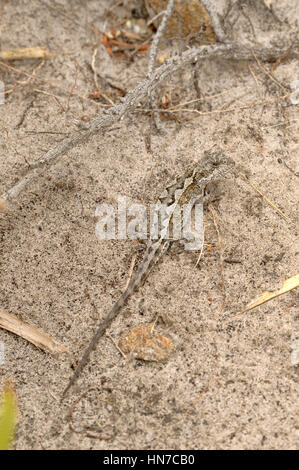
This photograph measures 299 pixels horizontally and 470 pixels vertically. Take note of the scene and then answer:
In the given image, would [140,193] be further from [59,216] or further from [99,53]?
[99,53]

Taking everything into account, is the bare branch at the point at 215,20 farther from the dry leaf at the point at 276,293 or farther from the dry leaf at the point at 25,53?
the dry leaf at the point at 276,293

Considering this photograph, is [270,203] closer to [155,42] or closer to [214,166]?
[214,166]

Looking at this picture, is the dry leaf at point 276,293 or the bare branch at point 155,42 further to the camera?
the bare branch at point 155,42

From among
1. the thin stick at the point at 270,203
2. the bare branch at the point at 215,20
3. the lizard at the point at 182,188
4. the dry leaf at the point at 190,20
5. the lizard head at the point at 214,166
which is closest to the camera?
the lizard at the point at 182,188

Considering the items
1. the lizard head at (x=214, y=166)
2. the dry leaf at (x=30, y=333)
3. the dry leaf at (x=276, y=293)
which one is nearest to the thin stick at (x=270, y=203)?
the lizard head at (x=214, y=166)

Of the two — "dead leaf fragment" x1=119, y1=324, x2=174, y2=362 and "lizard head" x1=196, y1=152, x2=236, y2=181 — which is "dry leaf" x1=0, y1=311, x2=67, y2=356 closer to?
"dead leaf fragment" x1=119, y1=324, x2=174, y2=362

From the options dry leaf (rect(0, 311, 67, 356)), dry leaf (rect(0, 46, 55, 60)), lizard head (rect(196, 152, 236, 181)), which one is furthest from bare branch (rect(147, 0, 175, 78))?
dry leaf (rect(0, 311, 67, 356))
